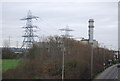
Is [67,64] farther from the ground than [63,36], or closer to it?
closer to it

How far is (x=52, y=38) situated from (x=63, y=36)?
4.02 metres

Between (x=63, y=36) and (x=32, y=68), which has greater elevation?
(x=63, y=36)

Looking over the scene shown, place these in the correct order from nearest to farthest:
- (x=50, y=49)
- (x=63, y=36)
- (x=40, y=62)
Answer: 1. (x=40, y=62)
2. (x=50, y=49)
3. (x=63, y=36)

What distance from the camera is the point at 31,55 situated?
95.4 ft

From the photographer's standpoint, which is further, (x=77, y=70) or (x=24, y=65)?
(x=77, y=70)

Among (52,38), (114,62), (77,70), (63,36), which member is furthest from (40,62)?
(114,62)

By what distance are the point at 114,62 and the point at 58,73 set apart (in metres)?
67.2

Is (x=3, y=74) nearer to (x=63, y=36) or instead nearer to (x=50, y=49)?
(x=50, y=49)

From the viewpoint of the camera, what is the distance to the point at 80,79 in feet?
98.1

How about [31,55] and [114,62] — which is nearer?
[31,55]

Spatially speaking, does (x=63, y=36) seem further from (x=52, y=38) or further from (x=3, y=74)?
(x=3, y=74)

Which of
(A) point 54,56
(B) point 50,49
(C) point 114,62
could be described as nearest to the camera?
(A) point 54,56

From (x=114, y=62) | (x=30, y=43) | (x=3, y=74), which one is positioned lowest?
(x=114, y=62)

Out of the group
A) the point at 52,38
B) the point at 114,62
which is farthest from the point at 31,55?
the point at 114,62
